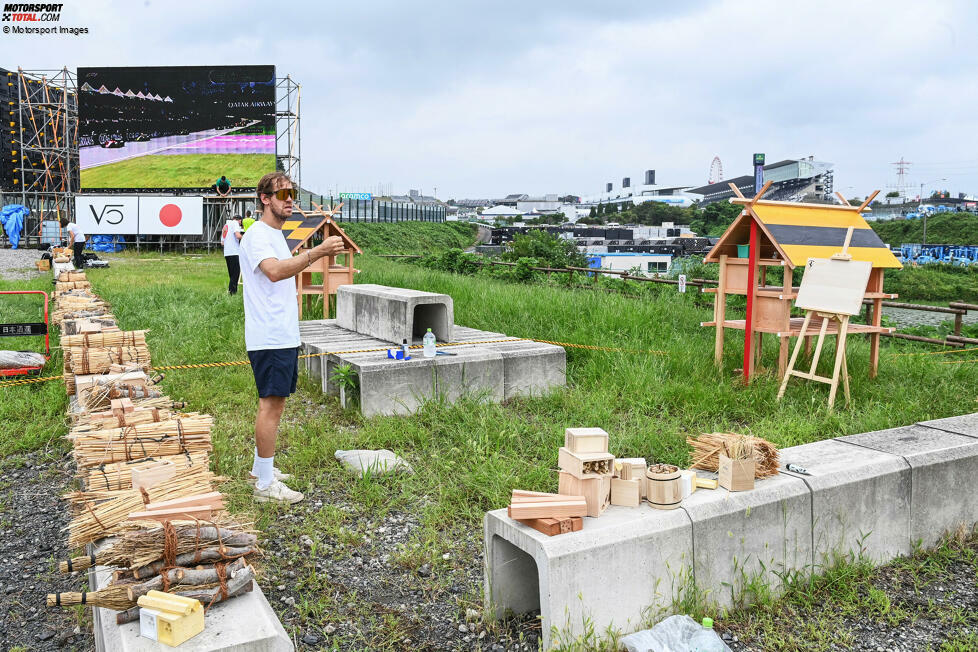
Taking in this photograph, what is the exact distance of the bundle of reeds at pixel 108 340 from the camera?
6.83 meters

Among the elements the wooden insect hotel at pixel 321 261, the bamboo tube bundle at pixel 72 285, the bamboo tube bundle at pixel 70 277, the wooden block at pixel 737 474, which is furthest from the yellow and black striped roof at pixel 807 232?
the bamboo tube bundle at pixel 70 277

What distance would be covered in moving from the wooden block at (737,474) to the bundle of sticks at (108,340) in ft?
17.8

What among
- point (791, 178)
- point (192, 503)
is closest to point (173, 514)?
point (192, 503)

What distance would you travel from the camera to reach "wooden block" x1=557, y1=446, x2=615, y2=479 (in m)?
3.35

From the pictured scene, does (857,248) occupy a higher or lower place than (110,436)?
higher

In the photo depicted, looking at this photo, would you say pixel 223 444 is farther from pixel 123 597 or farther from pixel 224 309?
pixel 224 309

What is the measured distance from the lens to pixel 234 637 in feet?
8.30

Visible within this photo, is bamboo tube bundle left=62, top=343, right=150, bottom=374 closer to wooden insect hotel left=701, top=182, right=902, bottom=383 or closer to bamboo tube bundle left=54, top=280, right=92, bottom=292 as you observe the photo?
wooden insect hotel left=701, top=182, right=902, bottom=383

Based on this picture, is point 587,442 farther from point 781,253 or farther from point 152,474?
point 781,253

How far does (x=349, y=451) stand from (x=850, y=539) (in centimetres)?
338

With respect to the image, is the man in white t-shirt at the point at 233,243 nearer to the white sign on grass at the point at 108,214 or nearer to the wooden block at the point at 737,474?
the wooden block at the point at 737,474

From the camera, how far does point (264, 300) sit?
14.4 feet

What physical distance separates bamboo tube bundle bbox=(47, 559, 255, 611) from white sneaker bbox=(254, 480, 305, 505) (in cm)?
173

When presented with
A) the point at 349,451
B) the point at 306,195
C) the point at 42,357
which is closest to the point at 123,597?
the point at 349,451
